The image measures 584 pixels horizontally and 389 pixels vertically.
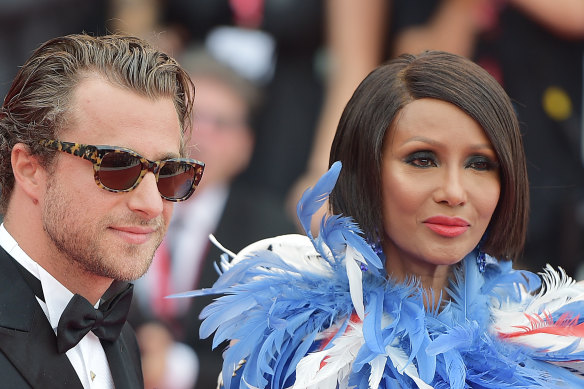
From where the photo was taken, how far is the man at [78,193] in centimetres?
181

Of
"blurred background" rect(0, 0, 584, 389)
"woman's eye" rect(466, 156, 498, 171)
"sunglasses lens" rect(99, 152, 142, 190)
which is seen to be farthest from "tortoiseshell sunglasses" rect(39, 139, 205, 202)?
"blurred background" rect(0, 0, 584, 389)

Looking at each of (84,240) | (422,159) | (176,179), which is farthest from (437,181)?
(84,240)

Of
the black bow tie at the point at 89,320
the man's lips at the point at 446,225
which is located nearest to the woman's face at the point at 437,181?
the man's lips at the point at 446,225

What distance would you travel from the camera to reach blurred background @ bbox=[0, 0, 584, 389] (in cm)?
434

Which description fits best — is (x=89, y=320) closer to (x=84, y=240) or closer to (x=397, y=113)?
(x=84, y=240)

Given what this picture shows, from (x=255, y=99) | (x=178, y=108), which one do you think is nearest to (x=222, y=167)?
(x=255, y=99)

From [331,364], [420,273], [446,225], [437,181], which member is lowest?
[331,364]

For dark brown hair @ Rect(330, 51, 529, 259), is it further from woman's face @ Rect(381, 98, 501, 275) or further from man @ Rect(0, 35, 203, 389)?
man @ Rect(0, 35, 203, 389)

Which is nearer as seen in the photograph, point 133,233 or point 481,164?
point 133,233

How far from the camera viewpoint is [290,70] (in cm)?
443

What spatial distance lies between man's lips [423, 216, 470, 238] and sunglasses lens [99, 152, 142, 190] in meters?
Result: 0.74

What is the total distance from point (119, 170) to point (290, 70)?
2.68 meters

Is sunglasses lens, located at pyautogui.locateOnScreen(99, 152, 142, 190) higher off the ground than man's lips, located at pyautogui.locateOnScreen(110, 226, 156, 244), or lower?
higher

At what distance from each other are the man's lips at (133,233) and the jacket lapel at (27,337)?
24cm
